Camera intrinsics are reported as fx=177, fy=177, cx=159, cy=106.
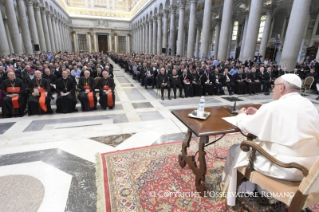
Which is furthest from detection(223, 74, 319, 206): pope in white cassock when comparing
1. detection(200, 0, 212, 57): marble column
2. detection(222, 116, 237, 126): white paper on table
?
detection(200, 0, 212, 57): marble column

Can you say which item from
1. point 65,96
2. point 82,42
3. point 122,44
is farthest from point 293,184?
point 122,44

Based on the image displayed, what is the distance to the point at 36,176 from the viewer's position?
8.65 ft

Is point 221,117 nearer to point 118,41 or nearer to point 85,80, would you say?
point 85,80

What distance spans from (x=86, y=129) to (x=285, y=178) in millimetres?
3920

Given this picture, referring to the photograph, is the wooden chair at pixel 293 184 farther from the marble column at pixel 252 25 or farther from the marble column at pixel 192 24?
the marble column at pixel 192 24

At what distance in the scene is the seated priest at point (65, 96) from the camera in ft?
17.6

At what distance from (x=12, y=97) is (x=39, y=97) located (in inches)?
24.9

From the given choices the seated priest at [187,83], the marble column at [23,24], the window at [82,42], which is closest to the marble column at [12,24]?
the marble column at [23,24]

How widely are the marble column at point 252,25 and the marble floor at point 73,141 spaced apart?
8.59m

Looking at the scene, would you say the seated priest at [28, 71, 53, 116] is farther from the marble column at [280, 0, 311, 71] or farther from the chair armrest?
the marble column at [280, 0, 311, 71]

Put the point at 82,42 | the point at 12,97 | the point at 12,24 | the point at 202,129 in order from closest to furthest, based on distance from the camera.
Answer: the point at 202,129 < the point at 12,97 < the point at 12,24 < the point at 82,42

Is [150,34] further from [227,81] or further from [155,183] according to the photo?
[155,183]

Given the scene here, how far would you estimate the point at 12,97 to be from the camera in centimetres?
499

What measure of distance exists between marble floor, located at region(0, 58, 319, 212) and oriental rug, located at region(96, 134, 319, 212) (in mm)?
220
